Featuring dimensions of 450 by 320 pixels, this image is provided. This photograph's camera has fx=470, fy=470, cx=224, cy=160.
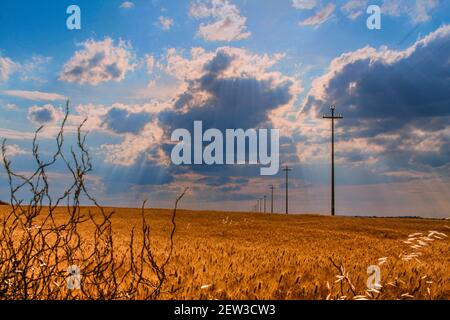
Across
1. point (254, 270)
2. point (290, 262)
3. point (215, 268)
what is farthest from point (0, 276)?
point (290, 262)

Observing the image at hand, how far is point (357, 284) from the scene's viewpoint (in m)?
6.18

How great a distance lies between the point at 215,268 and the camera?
677 centimetres
